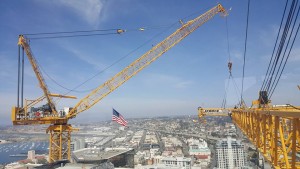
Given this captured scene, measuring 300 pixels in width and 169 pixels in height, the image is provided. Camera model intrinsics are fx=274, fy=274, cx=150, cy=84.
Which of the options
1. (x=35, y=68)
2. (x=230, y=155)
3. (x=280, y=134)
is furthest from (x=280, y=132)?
(x=230, y=155)

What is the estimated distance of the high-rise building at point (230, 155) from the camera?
58.1 metres

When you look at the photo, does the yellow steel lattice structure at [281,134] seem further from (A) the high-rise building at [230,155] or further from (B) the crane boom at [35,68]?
(A) the high-rise building at [230,155]

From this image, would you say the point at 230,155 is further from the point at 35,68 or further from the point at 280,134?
the point at 280,134

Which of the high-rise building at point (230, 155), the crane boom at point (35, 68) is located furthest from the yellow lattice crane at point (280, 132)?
the high-rise building at point (230, 155)

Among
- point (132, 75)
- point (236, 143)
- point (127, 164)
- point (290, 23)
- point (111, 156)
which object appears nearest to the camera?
point (290, 23)

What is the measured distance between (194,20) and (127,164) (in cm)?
2963

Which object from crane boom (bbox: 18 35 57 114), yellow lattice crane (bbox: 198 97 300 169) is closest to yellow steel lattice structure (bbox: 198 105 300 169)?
yellow lattice crane (bbox: 198 97 300 169)

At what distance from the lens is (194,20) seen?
2986 cm

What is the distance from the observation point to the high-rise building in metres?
58.1

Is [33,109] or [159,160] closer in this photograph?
[33,109]

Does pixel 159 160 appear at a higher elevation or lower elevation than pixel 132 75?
lower

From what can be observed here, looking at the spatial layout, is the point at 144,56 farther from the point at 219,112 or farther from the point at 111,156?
the point at 111,156

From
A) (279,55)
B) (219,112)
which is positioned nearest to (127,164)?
(219,112)

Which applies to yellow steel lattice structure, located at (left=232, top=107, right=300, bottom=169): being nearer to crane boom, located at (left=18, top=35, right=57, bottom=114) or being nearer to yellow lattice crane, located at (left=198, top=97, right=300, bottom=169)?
yellow lattice crane, located at (left=198, top=97, right=300, bottom=169)
